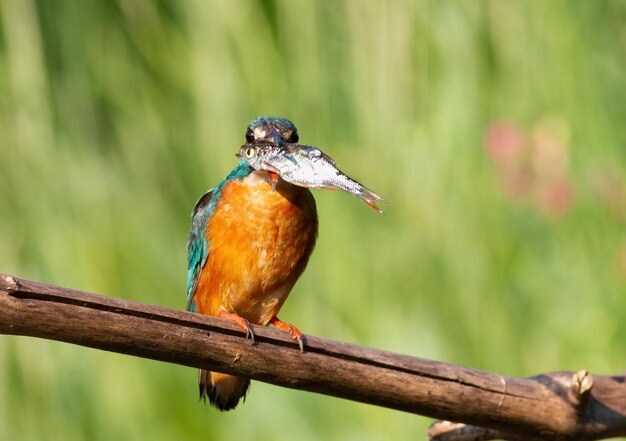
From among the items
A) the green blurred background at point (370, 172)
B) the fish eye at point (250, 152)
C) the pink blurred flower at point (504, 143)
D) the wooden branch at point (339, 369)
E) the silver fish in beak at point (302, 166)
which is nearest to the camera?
the wooden branch at point (339, 369)

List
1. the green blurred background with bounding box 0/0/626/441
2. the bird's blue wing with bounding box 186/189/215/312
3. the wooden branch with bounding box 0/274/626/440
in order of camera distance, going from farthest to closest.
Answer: the green blurred background with bounding box 0/0/626/441 → the bird's blue wing with bounding box 186/189/215/312 → the wooden branch with bounding box 0/274/626/440

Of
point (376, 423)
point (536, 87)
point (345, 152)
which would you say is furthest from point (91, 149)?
point (536, 87)

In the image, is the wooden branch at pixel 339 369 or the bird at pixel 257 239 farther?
the bird at pixel 257 239

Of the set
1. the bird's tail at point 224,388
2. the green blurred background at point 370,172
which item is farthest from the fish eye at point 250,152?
the green blurred background at point 370,172

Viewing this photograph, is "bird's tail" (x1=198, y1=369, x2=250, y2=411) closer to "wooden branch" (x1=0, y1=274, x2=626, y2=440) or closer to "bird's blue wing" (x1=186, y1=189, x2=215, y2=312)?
"bird's blue wing" (x1=186, y1=189, x2=215, y2=312)

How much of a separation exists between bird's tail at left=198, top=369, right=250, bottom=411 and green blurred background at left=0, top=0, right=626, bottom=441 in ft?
3.29

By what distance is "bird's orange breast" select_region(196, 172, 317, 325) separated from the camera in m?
2.71

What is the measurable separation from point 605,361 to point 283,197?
2066mm

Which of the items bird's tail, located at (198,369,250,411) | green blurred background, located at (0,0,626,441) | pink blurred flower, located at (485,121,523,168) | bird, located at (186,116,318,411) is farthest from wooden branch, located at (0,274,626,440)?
pink blurred flower, located at (485,121,523,168)

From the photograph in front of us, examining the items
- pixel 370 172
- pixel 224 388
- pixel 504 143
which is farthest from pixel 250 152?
pixel 504 143

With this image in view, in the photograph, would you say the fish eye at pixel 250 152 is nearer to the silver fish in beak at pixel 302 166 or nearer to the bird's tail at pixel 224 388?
the silver fish in beak at pixel 302 166

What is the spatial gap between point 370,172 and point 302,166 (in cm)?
184

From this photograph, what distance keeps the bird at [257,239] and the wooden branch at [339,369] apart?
53 centimetres

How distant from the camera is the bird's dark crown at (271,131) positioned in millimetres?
2713
